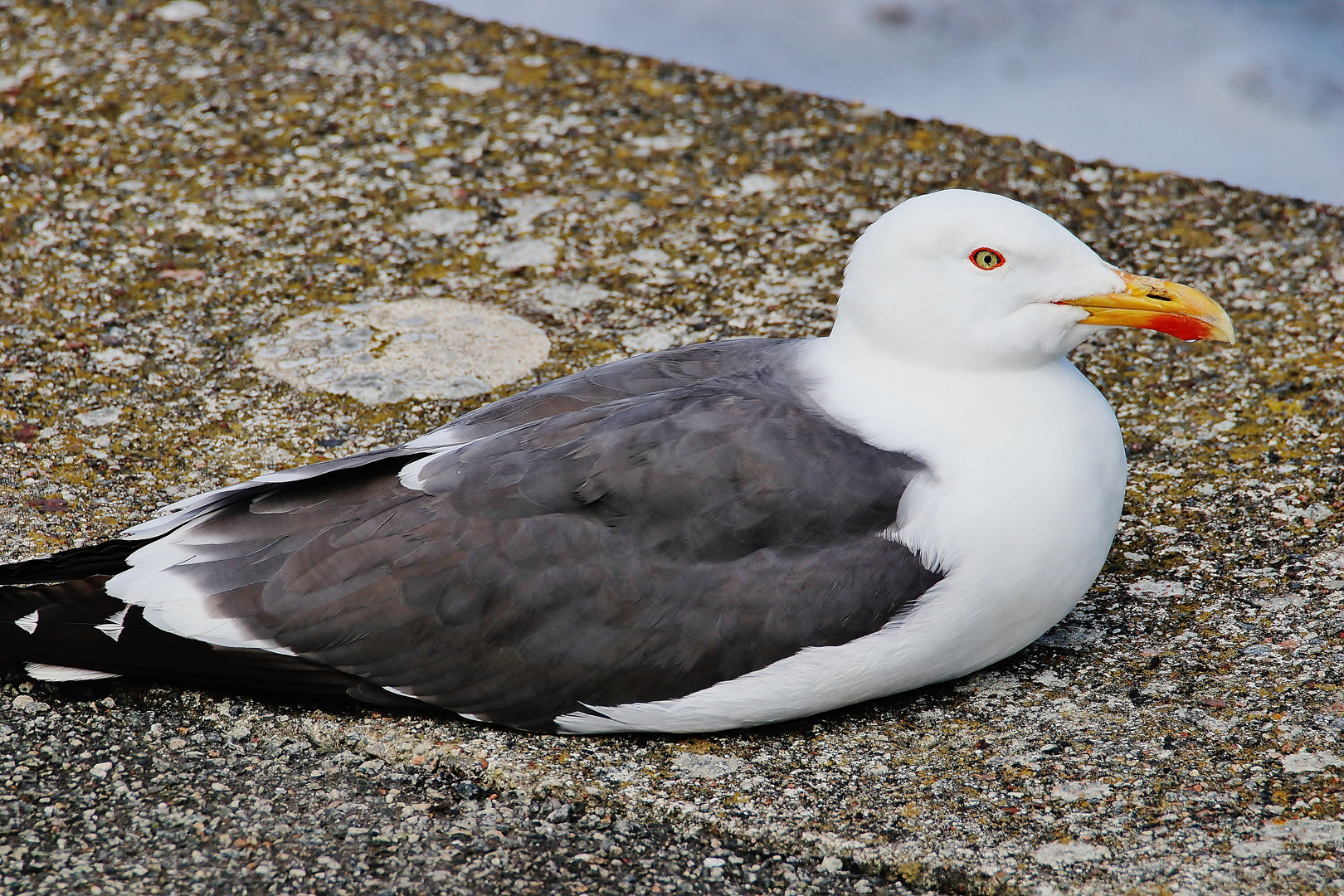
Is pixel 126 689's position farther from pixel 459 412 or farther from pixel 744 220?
pixel 744 220

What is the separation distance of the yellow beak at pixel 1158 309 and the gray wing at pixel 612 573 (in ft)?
1.95

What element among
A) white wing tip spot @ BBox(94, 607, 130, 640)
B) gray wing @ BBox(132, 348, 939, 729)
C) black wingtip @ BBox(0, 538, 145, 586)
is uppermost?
gray wing @ BBox(132, 348, 939, 729)

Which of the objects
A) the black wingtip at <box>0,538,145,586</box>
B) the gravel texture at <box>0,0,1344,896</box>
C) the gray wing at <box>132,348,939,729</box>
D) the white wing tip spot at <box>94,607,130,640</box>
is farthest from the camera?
the black wingtip at <box>0,538,145,586</box>

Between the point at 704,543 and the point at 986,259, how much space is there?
35.7 inches

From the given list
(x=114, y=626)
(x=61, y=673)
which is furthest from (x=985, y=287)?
(x=61, y=673)

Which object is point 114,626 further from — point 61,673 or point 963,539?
point 963,539

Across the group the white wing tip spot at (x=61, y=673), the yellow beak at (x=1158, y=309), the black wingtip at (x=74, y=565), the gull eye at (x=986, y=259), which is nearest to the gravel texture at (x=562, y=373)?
the white wing tip spot at (x=61, y=673)

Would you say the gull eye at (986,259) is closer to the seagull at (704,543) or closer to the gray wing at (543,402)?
the seagull at (704,543)

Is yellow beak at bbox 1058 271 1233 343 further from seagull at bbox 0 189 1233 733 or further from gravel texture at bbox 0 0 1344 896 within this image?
gravel texture at bbox 0 0 1344 896

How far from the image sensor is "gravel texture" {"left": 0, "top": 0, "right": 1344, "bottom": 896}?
8.90 ft

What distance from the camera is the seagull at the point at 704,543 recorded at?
2.94 m

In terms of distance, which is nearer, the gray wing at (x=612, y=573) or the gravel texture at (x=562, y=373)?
the gravel texture at (x=562, y=373)

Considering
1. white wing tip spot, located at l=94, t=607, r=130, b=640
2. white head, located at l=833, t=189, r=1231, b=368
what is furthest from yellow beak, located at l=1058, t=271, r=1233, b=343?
white wing tip spot, located at l=94, t=607, r=130, b=640

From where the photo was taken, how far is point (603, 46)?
622 cm
